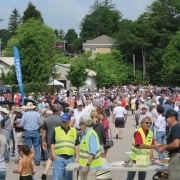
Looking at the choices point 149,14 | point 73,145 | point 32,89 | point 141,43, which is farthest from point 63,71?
point 73,145

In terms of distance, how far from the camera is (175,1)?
4906 inches

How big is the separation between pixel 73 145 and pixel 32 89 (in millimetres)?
44781

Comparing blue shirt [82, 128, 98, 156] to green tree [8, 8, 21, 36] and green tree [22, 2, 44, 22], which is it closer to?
green tree [22, 2, 44, 22]

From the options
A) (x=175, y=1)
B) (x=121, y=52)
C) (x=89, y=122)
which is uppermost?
(x=175, y=1)

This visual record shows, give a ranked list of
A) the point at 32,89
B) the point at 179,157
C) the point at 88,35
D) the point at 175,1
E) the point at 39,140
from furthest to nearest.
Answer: the point at 88,35 < the point at 175,1 < the point at 32,89 < the point at 39,140 < the point at 179,157

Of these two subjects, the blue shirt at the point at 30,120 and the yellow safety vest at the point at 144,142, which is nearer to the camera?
the yellow safety vest at the point at 144,142

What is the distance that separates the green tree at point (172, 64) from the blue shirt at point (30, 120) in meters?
82.6

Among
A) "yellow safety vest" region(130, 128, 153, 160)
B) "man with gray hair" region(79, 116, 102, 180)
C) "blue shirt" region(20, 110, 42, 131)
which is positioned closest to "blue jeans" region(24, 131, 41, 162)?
"blue shirt" region(20, 110, 42, 131)

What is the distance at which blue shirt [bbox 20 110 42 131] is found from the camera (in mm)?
17250

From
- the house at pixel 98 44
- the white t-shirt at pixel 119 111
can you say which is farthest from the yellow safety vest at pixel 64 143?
the house at pixel 98 44

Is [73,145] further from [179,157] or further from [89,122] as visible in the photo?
[179,157]

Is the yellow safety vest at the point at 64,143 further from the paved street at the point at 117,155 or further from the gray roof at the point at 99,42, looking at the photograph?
the gray roof at the point at 99,42

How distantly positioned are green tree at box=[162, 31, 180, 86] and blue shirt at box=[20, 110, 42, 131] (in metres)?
82.6

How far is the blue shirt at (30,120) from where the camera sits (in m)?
17.2
